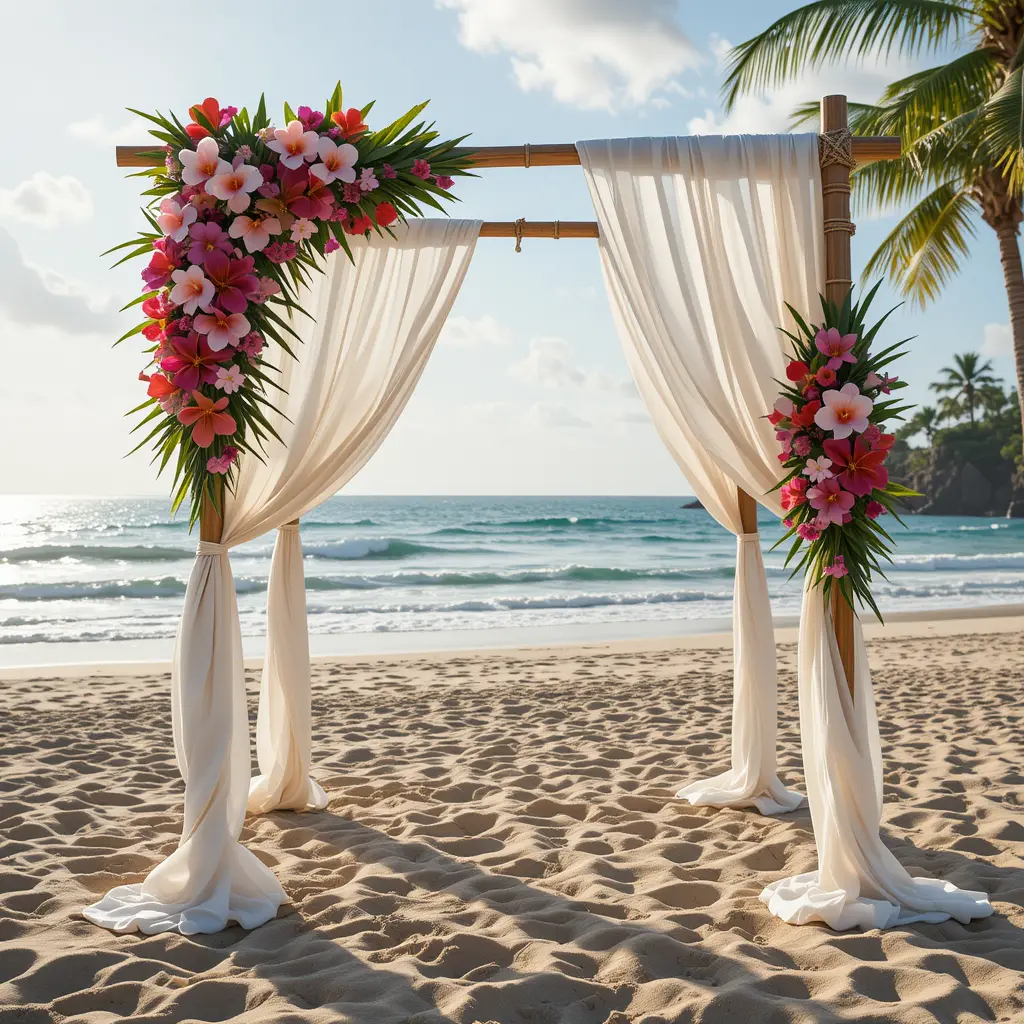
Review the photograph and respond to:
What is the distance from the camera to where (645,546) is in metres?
24.8

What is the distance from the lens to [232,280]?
102 inches

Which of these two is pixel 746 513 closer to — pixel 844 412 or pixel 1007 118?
pixel 844 412

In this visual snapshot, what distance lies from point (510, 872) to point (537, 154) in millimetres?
2378

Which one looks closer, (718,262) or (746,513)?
(718,262)

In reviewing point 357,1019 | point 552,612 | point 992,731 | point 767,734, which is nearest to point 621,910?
point 357,1019

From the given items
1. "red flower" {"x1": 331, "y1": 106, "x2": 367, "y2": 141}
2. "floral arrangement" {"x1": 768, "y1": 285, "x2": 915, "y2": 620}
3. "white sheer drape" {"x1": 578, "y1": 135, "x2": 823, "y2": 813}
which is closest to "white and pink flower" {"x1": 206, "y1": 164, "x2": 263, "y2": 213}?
"red flower" {"x1": 331, "y1": 106, "x2": 367, "y2": 141}

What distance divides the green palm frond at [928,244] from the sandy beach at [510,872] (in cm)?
516

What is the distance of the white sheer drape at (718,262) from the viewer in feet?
9.21

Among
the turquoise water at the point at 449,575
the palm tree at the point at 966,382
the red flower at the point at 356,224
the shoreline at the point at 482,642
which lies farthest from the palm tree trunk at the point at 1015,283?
the palm tree at the point at 966,382

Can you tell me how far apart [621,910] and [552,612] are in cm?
987

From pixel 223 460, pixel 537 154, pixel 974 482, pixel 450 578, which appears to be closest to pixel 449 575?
pixel 450 578

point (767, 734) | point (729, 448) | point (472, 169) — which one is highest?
point (472, 169)

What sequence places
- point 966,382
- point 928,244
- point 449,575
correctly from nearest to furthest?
1. point 928,244
2. point 449,575
3. point 966,382

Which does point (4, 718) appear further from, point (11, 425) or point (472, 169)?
point (11, 425)
